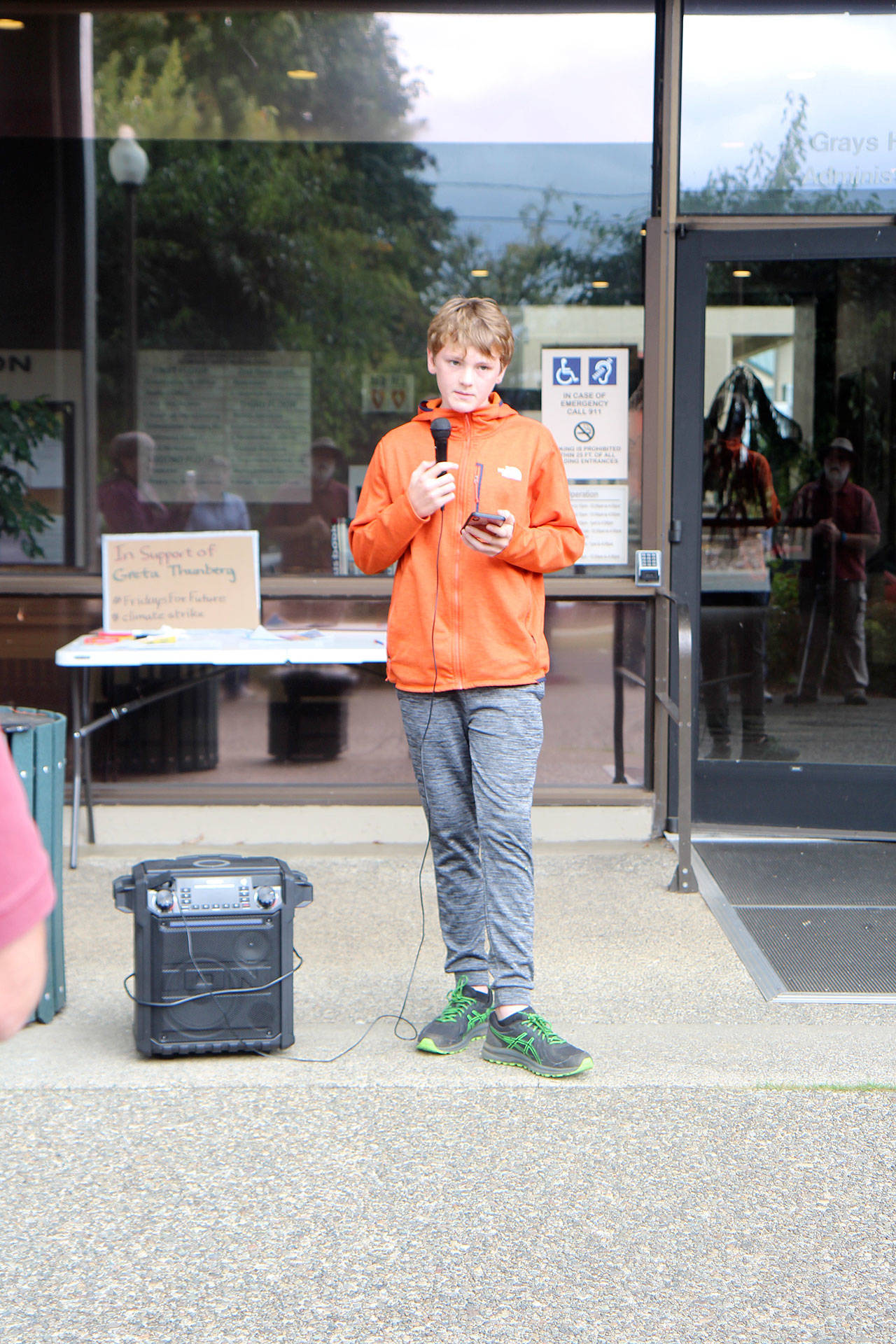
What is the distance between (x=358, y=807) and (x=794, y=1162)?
328 centimetres

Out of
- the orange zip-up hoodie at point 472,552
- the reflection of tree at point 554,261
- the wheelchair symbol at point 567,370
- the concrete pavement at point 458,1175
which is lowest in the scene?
the concrete pavement at point 458,1175

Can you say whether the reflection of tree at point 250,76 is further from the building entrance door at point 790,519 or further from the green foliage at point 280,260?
the building entrance door at point 790,519

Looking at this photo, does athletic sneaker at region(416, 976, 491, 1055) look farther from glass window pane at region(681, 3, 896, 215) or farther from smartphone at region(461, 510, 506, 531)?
glass window pane at region(681, 3, 896, 215)

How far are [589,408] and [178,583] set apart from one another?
1987mm

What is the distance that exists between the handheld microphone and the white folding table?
2.00 meters

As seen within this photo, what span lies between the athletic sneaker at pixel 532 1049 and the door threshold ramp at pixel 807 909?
0.87m

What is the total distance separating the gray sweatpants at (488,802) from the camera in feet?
12.3

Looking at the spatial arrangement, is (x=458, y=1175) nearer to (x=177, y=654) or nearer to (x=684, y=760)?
(x=684, y=760)

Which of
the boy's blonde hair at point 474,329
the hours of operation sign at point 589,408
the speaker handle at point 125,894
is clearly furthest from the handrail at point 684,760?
the speaker handle at point 125,894

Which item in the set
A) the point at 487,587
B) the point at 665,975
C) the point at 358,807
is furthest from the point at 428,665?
the point at 358,807

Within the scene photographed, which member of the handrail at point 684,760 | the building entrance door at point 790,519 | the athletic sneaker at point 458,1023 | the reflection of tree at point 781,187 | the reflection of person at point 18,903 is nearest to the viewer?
the reflection of person at point 18,903

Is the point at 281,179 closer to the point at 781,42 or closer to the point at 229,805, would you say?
the point at 781,42

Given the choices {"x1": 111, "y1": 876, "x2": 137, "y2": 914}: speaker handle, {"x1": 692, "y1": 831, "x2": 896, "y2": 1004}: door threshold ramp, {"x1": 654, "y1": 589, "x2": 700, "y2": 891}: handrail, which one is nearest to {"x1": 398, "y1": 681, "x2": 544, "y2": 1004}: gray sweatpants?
{"x1": 111, "y1": 876, "x2": 137, "y2": 914}: speaker handle

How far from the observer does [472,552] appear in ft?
12.2
